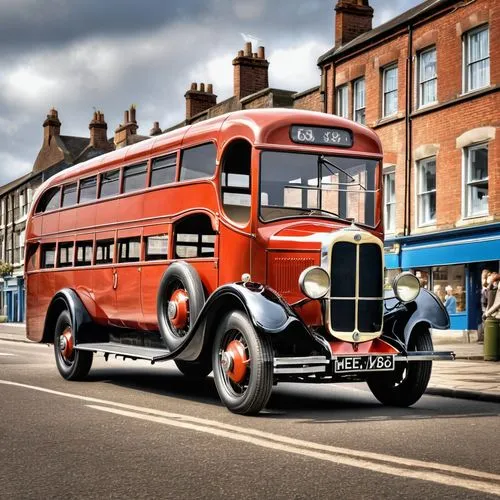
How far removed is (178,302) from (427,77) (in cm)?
1548

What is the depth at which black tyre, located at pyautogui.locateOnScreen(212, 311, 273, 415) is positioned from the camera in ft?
26.8

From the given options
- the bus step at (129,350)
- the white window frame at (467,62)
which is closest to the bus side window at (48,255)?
the bus step at (129,350)

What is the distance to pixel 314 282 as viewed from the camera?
28.0ft

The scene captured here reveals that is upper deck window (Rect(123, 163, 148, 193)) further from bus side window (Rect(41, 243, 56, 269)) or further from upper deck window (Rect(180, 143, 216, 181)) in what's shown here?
bus side window (Rect(41, 243, 56, 269))

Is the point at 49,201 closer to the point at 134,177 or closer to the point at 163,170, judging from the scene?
the point at 134,177

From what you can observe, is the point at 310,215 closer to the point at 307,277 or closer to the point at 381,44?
the point at 307,277

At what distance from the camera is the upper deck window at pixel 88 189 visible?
12.5m

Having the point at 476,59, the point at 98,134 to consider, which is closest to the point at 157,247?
the point at 476,59

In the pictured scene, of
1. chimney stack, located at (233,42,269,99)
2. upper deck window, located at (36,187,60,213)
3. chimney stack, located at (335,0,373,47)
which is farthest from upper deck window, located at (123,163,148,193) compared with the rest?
chimney stack, located at (233,42,269,99)

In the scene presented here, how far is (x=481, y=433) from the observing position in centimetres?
743

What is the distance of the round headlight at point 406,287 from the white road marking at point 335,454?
100 inches

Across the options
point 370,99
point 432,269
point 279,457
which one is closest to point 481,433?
point 279,457

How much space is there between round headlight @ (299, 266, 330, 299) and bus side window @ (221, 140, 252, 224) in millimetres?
1093

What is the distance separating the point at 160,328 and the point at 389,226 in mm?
15360
